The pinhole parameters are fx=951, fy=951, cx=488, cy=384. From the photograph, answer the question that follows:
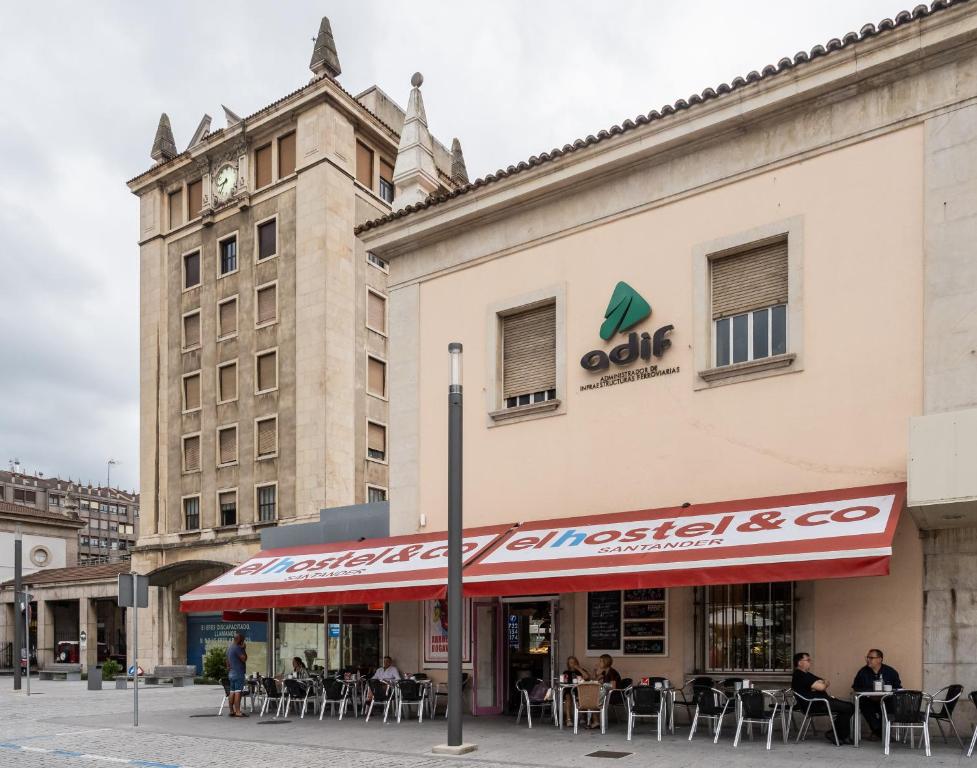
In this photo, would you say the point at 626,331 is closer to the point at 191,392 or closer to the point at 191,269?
the point at 191,392

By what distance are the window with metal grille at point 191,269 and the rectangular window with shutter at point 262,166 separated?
13.7 ft

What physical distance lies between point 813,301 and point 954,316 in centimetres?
179

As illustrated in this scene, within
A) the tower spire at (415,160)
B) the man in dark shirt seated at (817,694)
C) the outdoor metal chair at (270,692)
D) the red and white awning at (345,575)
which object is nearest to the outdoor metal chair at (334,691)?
the outdoor metal chair at (270,692)

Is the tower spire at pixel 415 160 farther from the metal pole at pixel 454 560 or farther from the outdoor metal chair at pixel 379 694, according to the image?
the outdoor metal chair at pixel 379 694

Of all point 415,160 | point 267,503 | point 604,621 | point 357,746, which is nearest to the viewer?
point 357,746

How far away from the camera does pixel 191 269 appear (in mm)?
38031

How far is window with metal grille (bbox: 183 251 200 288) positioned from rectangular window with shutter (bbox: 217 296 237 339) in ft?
6.62

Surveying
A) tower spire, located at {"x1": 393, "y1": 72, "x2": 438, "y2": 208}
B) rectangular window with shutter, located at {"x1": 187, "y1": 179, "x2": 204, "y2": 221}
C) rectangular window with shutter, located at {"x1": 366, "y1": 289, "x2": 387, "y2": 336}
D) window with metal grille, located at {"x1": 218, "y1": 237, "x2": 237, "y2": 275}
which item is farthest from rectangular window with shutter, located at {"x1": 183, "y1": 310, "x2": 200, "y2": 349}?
tower spire, located at {"x1": 393, "y1": 72, "x2": 438, "y2": 208}

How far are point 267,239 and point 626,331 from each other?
2376 centimetres

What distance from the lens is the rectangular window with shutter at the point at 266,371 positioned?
34.2m

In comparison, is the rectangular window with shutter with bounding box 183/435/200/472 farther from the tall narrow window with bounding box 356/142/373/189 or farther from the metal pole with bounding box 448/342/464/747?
the metal pole with bounding box 448/342/464/747

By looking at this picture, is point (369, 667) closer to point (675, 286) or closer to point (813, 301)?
point (675, 286)

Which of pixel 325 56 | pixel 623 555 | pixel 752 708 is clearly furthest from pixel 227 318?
pixel 752 708

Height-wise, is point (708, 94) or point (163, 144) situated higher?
point (163, 144)
